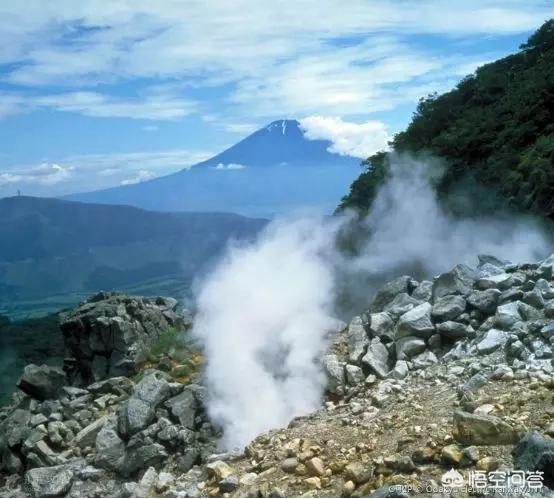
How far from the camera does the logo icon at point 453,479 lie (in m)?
6.55

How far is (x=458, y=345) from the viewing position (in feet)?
35.3

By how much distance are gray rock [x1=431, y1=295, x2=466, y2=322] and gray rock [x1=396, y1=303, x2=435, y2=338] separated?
16cm

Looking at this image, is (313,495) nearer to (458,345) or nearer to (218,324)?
(458,345)

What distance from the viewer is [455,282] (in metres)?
12.7

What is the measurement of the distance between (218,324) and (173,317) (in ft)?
16.9

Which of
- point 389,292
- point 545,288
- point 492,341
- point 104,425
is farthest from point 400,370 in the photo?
point 104,425

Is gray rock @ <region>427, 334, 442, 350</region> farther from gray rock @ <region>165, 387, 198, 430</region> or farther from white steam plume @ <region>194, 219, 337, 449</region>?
→ gray rock @ <region>165, 387, 198, 430</region>

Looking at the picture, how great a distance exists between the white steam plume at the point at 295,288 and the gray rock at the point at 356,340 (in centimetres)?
67

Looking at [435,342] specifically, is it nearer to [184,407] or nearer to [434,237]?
[184,407]

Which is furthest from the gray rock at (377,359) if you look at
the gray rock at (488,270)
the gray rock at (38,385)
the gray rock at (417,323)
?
the gray rock at (38,385)

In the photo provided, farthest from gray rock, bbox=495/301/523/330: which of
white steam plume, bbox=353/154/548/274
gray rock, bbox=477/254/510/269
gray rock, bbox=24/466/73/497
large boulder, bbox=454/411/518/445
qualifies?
gray rock, bbox=24/466/73/497

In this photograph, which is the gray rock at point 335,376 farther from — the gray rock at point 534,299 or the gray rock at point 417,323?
the gray rock at point 534,299

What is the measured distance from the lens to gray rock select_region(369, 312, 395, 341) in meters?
12.1

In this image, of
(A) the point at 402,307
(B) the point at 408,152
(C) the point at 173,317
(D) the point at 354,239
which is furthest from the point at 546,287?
(B) the point at 408,152
